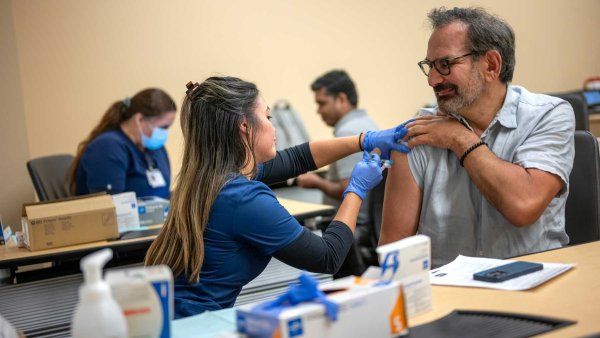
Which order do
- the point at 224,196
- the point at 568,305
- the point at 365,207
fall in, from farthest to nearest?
1. the point at 365,207
2. the point at 224,196
3. the point at 568,305

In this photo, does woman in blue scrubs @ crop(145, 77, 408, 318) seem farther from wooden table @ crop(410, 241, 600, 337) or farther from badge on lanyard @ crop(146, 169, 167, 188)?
badge on lanyard @ crop(146, 169, 167, 188)

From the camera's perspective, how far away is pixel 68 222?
9.20 feet

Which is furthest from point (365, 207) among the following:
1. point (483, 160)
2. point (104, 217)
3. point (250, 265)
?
point (250, 265)

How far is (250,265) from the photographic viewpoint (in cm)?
179

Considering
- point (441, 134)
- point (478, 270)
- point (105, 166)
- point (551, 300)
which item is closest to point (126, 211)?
point (105, 166)

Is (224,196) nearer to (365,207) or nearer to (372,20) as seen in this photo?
(365,207)

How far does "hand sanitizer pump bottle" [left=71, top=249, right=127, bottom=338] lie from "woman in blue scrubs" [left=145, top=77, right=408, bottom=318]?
63cm

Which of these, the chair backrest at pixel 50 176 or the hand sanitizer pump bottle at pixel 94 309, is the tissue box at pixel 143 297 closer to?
the hand sanitizer pump bottle at pixel 94 309

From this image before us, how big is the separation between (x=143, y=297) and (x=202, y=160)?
73cm

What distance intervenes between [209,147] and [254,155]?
14cm

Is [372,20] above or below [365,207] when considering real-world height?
above

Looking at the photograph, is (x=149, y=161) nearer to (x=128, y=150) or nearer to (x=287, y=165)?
(x=128, y=150)

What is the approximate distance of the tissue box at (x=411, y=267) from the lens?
1256 mm

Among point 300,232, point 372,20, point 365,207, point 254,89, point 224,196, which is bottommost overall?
point 365,207
